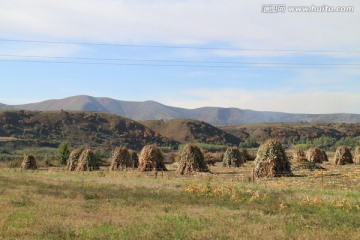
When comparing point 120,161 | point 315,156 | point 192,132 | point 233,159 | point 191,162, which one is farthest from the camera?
point 192,132

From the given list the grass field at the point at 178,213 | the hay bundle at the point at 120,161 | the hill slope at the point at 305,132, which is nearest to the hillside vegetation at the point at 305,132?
the hill slope at the point at 305,132

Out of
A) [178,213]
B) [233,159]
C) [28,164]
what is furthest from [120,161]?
[178,213]

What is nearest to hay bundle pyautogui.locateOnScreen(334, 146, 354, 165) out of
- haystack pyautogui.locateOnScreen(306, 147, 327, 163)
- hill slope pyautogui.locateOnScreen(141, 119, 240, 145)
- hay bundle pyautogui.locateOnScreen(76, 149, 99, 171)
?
haystack pyautogui.locateOnScreen(306, 147, 327, 163)

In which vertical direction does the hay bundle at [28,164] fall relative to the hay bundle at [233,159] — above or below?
below

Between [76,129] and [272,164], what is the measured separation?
99155 mm

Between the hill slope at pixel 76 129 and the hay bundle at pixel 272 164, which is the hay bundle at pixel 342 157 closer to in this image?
the hay bundle at pixel 272 164

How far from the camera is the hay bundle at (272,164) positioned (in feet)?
104

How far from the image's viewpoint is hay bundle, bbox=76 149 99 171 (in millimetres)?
44969

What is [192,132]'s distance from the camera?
153m

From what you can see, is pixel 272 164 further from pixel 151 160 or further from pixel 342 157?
pixel 342 157

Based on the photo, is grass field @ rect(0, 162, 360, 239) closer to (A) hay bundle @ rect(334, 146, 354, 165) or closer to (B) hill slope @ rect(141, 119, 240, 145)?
(A) hay bundle @ rect(334, 146, 354, 165)

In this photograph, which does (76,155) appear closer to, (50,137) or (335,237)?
(335,237)

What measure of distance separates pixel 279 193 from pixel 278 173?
10732 millimetres

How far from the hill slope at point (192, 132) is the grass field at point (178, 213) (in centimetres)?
12049
